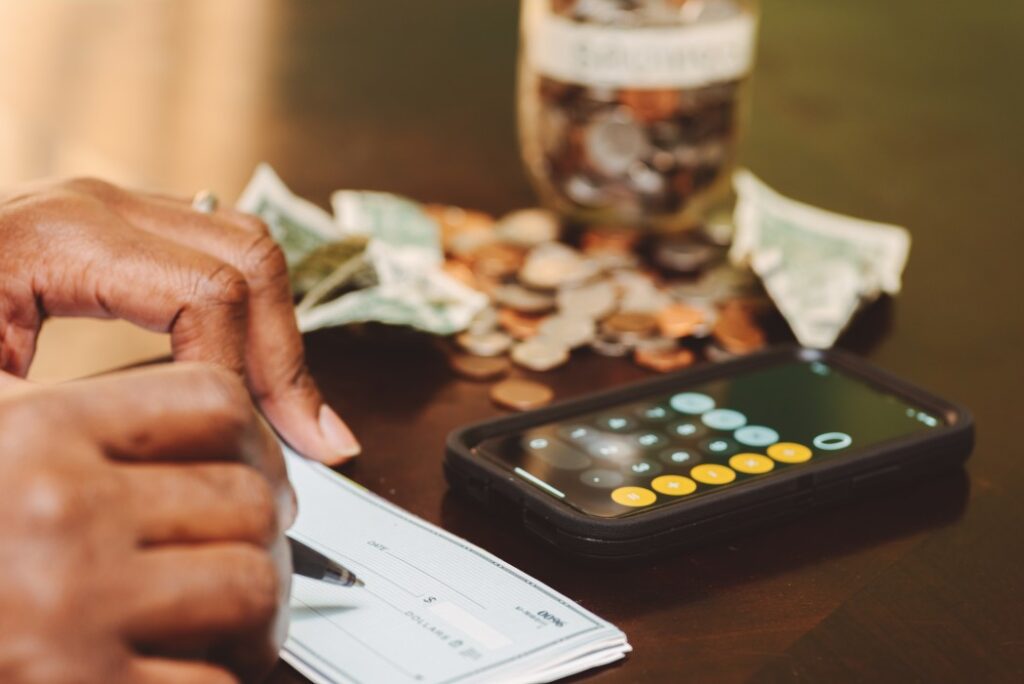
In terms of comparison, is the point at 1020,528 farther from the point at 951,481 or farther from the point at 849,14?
the point at 849,14

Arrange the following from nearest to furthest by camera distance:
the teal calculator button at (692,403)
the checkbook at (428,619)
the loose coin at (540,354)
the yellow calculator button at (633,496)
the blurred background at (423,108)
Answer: the checkbook at (428,619) → the yellow calculator button at (633,496) → the teal calculator button at (692,403) → the loose coin at (540,354) → the blurred background at (423,108)

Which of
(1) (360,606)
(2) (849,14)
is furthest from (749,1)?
(2) (849,14)

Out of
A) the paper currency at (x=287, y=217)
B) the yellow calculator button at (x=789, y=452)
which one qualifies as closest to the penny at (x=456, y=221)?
the paper currency at (x=287, y=217)

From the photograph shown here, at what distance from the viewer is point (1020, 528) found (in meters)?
0.62

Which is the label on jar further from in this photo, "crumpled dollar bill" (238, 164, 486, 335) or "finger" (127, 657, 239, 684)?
"finger" (127, 657, 239, 684)

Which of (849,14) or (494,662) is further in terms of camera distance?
(849,14)

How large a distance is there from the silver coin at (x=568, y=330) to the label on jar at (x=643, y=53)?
19 cm

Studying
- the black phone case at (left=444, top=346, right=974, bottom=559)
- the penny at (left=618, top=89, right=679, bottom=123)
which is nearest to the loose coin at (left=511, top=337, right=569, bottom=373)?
the black phone case at (left=444, top=346, right=974, bottom=559)

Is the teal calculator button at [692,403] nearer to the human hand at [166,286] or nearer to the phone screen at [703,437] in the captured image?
the phone screen at [703,437]

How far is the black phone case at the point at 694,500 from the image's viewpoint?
22.1 inches

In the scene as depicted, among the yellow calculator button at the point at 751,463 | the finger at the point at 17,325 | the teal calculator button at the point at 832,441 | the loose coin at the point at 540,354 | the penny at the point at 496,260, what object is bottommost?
the loose coin at the point at 540,354

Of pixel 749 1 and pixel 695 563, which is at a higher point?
pixel 749 1

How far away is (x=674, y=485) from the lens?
60cm

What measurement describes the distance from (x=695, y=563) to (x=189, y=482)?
253 mm
